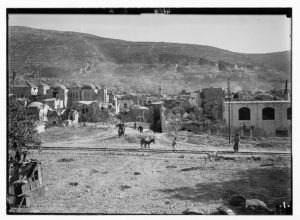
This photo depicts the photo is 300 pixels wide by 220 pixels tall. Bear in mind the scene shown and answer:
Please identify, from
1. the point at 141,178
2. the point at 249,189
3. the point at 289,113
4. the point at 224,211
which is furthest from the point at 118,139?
the point at 289,113

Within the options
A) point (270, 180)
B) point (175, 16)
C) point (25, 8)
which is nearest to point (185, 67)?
point (175, 16)

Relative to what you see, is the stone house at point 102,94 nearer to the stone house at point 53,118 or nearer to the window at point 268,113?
the stone house at point 53,118

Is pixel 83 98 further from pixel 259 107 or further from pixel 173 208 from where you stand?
pixel 259 107

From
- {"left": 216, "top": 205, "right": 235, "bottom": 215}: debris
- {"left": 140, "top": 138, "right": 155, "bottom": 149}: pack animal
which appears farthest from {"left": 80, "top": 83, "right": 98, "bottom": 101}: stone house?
{"left": 216, "top": 205, "right": 235, "bottom": 215}: debris

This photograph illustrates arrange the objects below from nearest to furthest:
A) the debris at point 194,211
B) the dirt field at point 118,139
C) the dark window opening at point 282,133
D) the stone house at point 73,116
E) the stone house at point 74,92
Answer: the debris at point 194,211 → the dark window opening at point 282,133 → the stone house at point 74,92 → the dirt field at point 118,139 → the stone house at point 73,116

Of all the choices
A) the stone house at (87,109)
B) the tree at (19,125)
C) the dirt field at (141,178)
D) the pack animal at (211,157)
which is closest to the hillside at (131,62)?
the stone house at (87,109)

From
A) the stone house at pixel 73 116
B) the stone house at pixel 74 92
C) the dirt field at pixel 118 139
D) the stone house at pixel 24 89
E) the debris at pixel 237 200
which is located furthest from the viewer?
the stone house at pixel 73 116

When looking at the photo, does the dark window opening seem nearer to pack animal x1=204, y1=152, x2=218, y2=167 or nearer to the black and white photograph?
the black and white photograph
